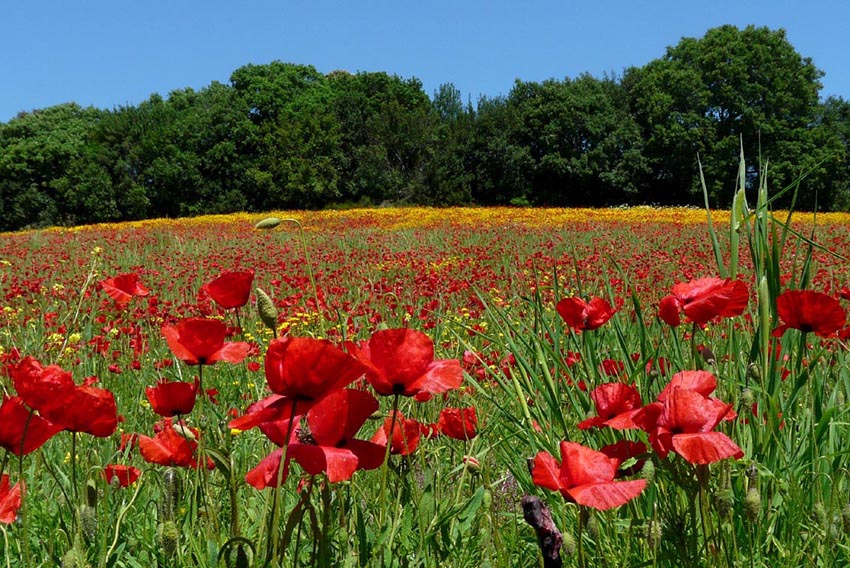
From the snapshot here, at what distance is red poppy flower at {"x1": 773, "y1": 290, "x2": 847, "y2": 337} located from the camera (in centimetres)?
148

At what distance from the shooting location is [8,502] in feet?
3.96

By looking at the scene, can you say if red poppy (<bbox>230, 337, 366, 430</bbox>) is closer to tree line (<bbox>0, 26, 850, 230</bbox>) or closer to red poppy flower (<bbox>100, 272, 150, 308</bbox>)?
red poppy flower (<bbox>100, 272, 150, 308</bbox>)

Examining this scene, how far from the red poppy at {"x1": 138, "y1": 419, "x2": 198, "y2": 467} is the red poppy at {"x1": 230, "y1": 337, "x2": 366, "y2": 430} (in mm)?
566

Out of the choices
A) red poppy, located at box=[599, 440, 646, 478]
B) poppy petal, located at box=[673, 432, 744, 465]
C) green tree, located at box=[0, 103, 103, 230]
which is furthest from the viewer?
green tree, located at box=[0, 103, 103, 230]

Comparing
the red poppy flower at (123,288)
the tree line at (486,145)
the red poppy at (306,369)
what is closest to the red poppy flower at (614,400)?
the red poppy at (306,369)

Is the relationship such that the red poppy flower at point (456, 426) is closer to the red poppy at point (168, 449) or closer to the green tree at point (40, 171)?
the red poppy at point (168, 449)

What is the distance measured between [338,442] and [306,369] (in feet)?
0.55

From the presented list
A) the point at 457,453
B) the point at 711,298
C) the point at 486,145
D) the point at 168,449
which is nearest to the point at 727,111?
the point at 486,145

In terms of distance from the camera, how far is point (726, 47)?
37.1 metres

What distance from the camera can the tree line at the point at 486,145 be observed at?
119ft

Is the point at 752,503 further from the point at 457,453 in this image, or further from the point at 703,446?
the point at 457,453

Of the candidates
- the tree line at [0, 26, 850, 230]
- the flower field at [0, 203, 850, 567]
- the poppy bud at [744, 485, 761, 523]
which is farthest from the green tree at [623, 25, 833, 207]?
the poppy bud at [744, 485, 761, 523]

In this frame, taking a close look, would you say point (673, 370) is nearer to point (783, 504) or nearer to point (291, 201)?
point (783, 504)

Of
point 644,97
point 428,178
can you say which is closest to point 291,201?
point 428,178
